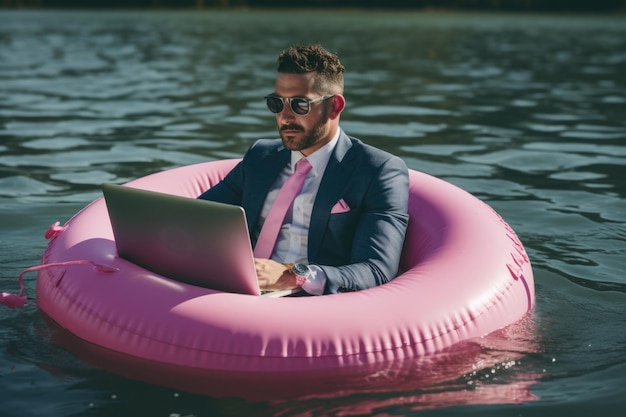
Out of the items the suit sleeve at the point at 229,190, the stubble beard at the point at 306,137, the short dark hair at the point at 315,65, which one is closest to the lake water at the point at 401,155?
the suit sleeve at the point at 229,190

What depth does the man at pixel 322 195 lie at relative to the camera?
366 centimetres

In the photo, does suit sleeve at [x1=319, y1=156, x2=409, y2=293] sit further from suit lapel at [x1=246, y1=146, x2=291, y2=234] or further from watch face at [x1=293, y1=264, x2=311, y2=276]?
suit lapel at [x1=246, y1=146, x2=291, y2=234]

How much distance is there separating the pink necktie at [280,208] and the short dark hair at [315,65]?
0.35m

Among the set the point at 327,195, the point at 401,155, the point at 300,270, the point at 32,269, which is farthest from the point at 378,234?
the point at 401,155

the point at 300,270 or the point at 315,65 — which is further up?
the point at 315,65

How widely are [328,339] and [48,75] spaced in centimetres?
1201

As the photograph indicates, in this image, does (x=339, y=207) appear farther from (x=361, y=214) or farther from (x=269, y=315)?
(x=269, y=315)

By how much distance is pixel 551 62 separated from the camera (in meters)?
17.6

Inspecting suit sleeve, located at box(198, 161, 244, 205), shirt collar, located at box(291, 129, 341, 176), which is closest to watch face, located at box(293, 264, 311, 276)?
shirt collar, located at box(291, 129, 341, 176)

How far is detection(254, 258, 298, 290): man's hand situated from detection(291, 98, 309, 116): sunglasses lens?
62 cm

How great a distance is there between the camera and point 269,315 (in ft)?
10.6

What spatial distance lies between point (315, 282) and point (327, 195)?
44 cm

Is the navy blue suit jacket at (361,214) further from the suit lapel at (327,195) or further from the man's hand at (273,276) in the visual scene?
the man's hand at (273,276)

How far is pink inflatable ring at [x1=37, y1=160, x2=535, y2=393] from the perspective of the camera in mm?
→ 3223
